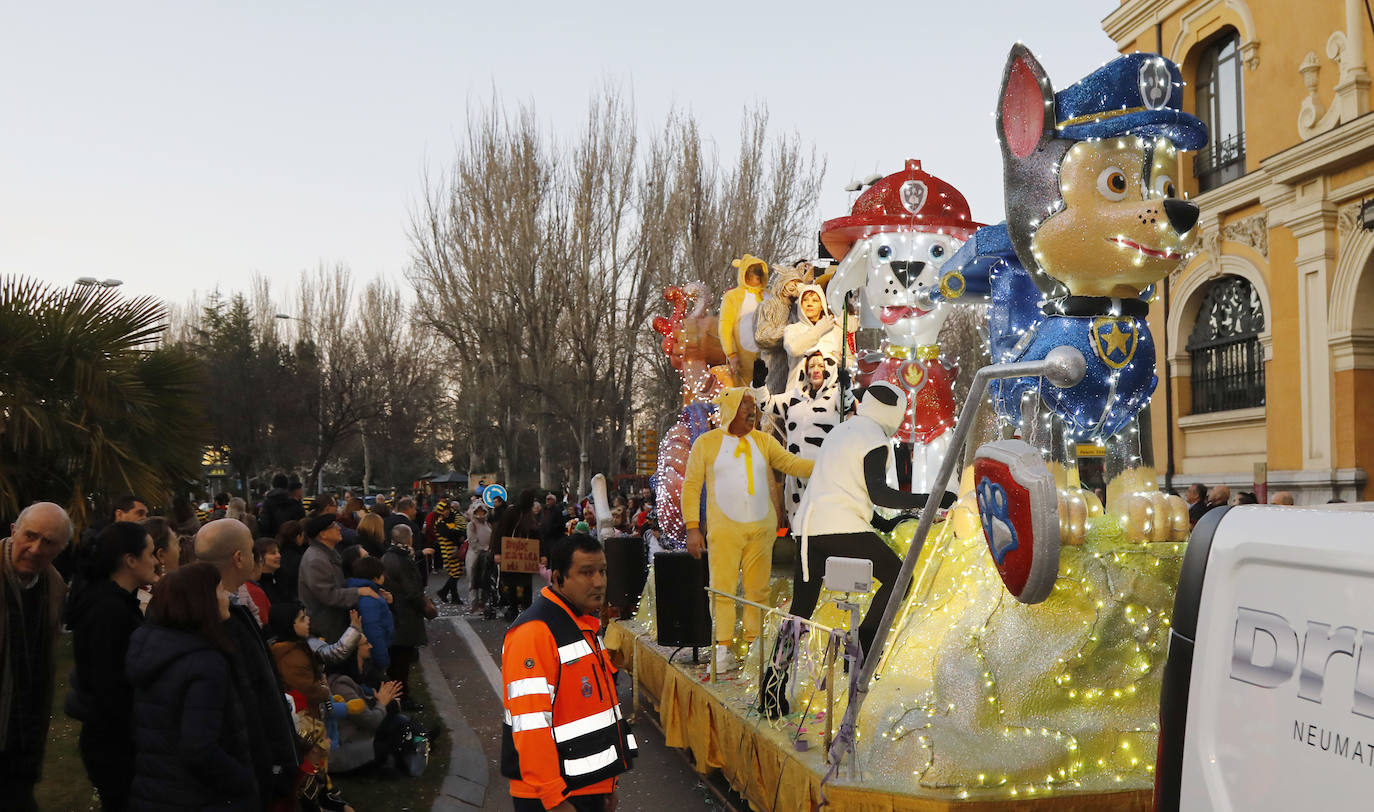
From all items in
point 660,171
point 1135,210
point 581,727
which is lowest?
point 581,727

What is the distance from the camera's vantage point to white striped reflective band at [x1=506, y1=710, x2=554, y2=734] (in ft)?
12.2

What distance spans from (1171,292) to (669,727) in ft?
56.8

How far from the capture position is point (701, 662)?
823cm

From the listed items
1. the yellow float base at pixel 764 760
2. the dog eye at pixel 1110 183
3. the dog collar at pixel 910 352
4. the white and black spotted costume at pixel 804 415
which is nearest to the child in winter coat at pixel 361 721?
the yellow float base at pixel 764 760

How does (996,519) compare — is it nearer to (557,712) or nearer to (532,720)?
(557,712)

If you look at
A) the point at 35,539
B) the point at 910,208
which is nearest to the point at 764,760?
the point at 35,539

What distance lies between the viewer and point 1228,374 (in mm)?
21391

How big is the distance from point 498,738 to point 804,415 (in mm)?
3523

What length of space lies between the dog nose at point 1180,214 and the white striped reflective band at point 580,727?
3830 mm

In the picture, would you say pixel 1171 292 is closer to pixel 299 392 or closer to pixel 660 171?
pixel 660 171

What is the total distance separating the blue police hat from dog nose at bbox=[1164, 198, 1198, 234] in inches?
16.5

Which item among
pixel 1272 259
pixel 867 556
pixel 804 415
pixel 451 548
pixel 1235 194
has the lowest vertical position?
pixel 451 548

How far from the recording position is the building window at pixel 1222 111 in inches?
843

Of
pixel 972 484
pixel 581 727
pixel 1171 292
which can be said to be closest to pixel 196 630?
pixel 581 727
